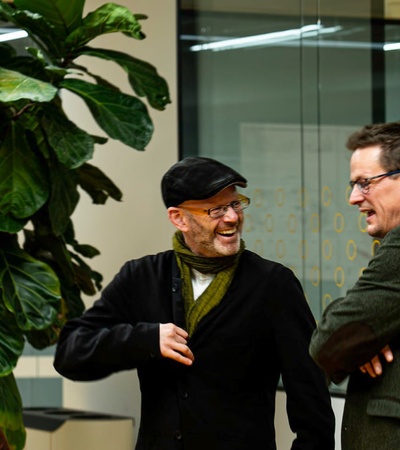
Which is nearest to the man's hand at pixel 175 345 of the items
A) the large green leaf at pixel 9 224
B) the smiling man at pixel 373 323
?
the smiling man at pixel 373 323

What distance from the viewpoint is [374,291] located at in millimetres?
2332

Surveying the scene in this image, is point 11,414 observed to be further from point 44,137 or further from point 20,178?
point 44,137

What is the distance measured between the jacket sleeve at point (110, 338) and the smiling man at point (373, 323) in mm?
615

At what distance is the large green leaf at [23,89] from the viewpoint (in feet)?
12.2

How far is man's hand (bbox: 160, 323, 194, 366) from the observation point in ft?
9.32

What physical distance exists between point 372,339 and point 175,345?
672mm

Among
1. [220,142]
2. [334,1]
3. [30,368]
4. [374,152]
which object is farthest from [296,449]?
[30,368]

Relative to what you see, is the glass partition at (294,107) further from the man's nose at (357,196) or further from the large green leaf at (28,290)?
the man's nose at (357,196)

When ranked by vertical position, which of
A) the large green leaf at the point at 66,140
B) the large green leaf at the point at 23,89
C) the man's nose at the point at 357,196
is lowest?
the man's nose at the point at 357,196

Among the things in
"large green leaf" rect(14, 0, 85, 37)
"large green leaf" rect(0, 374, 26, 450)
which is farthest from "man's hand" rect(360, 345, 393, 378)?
"large green leaf" rect(14, 0, 85, 37)

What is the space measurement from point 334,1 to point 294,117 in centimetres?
60

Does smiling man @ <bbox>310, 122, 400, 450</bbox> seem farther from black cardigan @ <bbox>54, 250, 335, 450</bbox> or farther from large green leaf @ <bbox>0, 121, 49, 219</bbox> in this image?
large green leaf @ <bbox>0, 121, 49, 219</bbox>

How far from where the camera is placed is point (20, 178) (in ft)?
13.3

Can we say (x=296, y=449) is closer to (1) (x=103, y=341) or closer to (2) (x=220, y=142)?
(1) (x=103, y=341)
